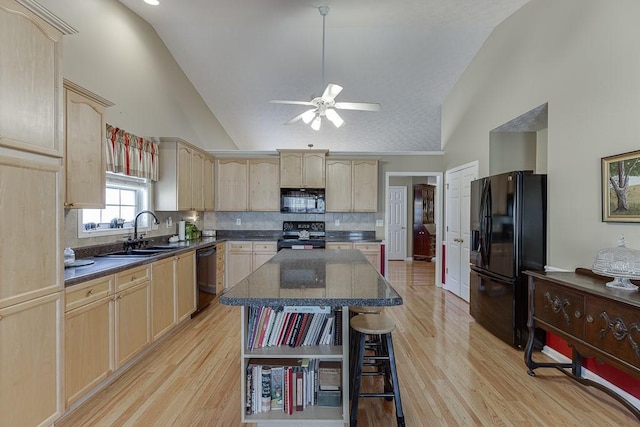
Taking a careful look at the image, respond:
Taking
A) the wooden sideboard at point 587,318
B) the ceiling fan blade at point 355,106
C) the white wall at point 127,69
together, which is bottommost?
the wooden sideboard at point 587,318

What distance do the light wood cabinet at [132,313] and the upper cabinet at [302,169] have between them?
2.85m

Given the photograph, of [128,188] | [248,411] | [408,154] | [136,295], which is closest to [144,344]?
[136,295]

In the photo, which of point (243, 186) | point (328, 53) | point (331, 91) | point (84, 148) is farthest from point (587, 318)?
point (243, 186)

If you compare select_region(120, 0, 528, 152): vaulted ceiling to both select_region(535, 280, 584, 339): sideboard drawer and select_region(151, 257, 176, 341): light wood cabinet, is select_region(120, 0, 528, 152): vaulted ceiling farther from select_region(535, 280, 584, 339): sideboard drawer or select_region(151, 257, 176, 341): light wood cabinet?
select_region(535, 280, 584, 339): sideboard drawer

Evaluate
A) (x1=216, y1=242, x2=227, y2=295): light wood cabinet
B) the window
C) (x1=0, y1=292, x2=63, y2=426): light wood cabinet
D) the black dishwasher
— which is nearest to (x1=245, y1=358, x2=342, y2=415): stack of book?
(x1=0, y1=292, x2=63, y2=426): light wood cabinet

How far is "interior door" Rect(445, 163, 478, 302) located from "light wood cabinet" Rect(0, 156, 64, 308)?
437cm

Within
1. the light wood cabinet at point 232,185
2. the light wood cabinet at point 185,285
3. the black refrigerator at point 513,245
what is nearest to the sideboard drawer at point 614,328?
the black refrigerator at point 513,245

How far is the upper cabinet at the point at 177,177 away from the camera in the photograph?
4.04 m

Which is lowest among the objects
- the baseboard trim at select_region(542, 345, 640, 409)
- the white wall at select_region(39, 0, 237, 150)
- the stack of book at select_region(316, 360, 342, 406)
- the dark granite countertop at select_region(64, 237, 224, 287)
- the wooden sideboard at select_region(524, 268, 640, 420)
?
the baseboard trim at select_region(542, 345, 640, 409)

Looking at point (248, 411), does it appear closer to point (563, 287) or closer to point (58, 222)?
point (58, 222)

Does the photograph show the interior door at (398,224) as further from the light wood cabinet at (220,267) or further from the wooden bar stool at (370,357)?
the wooden bar stool at (370,357)

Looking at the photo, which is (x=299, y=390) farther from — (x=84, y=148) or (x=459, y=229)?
(x=459, y=229)

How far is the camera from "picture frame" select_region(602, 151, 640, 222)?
214 cm

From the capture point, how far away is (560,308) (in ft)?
7.61
